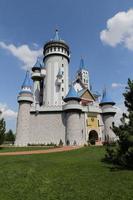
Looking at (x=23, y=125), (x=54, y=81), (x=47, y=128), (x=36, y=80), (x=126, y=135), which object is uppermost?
(x=36, y=80)

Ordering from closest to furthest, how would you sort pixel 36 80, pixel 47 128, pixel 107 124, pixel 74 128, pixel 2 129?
1. pixel 2 129
2. pixel 74 128
3. pixel 47 128
4. pixel 107 124
5. pixel 36 80

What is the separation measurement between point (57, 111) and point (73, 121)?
490cm

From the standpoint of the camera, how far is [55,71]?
53.7 metres

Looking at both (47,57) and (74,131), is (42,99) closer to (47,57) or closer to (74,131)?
(47,57)

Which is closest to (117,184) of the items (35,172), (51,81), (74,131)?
(35,172)

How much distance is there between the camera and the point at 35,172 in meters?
14.7

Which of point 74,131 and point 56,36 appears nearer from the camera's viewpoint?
point 74,131

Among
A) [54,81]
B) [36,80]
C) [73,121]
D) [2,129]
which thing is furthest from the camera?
[36,80]

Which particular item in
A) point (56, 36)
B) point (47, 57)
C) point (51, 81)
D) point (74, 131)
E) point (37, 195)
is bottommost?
point (37, 195)

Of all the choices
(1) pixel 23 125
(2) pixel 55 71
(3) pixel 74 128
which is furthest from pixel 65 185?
(2) pixel 55 71

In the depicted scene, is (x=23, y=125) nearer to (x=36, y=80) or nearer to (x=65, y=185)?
(x=36, y=80)

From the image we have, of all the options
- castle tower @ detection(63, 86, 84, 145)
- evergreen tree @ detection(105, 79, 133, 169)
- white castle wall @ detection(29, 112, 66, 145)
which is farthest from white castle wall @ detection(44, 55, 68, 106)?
evergreen tree @ detection(105, 79, 133, 169)

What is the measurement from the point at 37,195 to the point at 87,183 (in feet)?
10.3

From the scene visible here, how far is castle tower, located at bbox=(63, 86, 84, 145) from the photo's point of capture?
4278 cm
